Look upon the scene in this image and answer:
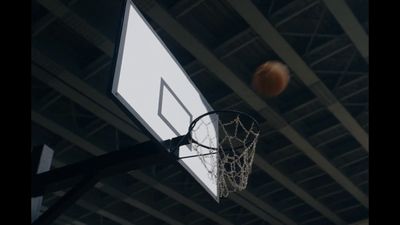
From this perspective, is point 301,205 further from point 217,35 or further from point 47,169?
point 47,169

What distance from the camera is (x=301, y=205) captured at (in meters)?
18.2

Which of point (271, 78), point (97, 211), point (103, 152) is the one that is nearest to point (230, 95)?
point (271, 78)

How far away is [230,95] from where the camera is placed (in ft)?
39.4

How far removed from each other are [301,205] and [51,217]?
14.4 meters

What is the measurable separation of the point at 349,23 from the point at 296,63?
1.54 metres

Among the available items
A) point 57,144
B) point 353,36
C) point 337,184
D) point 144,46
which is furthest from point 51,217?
point 337,184

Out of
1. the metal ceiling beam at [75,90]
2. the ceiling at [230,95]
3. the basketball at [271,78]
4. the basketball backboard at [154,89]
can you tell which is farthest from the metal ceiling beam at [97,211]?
the basketball backboard at [154,89]

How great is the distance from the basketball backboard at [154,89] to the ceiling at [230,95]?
960 millimetres

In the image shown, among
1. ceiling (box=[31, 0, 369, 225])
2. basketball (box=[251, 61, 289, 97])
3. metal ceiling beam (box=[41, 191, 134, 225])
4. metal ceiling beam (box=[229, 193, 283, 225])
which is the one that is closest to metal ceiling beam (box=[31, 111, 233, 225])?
ceiling (box=[31, 0, 369, 225])

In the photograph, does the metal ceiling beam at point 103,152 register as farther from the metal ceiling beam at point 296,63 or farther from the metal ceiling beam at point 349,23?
the metal ceiling beam at point 349,23

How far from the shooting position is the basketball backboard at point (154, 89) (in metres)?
5.18

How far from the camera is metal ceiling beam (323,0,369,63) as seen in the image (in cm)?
924

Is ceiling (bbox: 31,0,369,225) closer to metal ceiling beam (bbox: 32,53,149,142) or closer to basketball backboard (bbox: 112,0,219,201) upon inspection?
metal ceiling beam (bbox: 32,53,149,142)

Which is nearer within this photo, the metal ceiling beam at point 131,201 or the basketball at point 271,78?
the basketball at point 271,78
